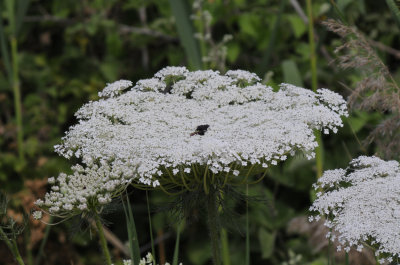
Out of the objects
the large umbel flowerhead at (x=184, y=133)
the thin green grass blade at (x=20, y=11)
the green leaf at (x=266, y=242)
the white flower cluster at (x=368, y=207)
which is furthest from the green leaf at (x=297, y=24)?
the white flower cluster at (x=368, y=207)

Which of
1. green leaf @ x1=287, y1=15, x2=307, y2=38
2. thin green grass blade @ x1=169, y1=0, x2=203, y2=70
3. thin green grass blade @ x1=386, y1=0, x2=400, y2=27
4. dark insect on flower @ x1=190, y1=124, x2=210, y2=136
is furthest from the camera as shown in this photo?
green leaf @ x1=287, y1=15, x2=307, y2=38

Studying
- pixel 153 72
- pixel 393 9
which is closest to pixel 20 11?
pixel 153 72

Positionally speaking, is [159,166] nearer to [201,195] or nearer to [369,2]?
[201,195]

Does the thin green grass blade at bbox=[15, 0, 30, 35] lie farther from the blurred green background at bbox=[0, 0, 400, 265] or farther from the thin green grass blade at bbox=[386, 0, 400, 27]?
the thin green grass blade at bbox=[386, 0, 400, 27]

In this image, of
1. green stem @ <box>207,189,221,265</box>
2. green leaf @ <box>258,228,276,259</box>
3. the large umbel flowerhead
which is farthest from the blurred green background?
green stem @ <box>207,189,221,265</box>

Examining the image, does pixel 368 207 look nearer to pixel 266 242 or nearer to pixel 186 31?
pixel 186 31
